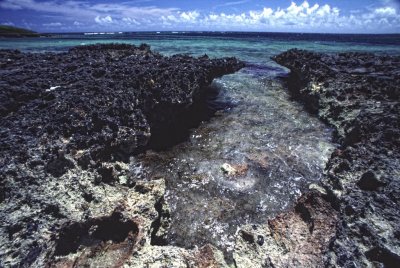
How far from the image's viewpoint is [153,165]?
7699 millimetres

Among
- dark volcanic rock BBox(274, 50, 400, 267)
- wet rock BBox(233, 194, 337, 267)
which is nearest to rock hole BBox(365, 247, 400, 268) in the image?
dark volcanic rock BBox(274, 50, 400, 267)

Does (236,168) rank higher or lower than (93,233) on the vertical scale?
lower

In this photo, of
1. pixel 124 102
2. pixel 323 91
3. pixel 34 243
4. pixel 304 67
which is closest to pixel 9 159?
pixel 34 243

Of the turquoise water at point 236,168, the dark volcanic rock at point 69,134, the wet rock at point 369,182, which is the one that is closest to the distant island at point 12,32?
the dark volcanic rock at point 69,134

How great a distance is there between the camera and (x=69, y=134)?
234 inches

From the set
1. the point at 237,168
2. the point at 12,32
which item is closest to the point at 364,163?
the point at 237,168

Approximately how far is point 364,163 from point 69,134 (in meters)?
6.42

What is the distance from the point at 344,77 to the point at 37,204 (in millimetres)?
12224

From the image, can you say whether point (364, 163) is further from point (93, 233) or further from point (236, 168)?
point (93, 233)

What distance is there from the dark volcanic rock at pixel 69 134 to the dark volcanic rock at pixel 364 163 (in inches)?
169

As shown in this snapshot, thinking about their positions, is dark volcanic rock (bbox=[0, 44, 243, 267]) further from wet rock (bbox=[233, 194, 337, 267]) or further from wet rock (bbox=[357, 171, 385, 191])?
wet rock (bbox=[357, 171, 385, 191])

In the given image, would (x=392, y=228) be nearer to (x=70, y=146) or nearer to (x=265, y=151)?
(x=265, y=151)

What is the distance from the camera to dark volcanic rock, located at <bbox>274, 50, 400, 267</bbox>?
4.27m

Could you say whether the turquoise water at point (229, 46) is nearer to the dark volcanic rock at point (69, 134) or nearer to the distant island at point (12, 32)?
the distant island at point (12, 32)
